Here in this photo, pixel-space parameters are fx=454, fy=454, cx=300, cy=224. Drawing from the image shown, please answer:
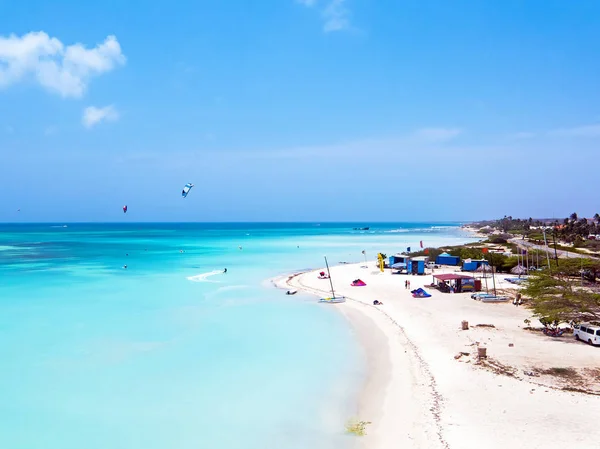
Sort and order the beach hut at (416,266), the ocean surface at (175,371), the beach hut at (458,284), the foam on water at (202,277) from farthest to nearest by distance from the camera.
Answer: the beach hut at (416,266) < the foam on water at (202,277) < the beach hut at (458,284) < the ocean surface at (175,371)

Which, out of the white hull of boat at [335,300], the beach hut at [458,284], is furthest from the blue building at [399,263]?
the white hull of boat at [335,300]

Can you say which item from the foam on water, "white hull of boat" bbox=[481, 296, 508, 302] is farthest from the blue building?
the foam on water

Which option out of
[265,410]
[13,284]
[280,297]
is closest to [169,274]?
[13,284]

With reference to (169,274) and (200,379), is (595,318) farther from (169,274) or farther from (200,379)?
(169,274)

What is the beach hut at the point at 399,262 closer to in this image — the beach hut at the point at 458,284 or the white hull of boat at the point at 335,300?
the beach hut at the point at 458,284

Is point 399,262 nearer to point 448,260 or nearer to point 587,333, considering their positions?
point 448,260

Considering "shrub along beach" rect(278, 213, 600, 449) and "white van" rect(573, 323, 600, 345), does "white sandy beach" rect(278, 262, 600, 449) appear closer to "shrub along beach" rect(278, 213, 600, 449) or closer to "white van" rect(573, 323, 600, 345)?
"shrub along beach" rect(278, 213, 600, 449)
